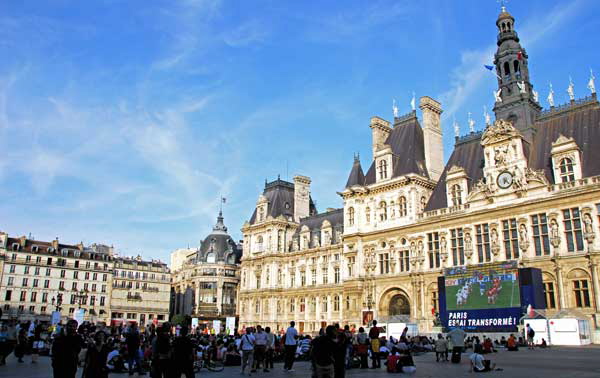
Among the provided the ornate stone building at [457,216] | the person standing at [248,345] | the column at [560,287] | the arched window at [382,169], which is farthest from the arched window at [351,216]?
the person standing at [248,345]

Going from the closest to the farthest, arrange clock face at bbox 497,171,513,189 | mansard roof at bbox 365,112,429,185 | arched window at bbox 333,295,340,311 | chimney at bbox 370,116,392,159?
clock face at bbox 497,171,513,189, mansard roof at bbox 365,112,429,185, chimney at bbox 370,116,392,159, arched window at bbox 333,295,340,311

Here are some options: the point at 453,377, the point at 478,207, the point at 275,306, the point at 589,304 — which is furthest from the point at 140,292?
the point at 453,377

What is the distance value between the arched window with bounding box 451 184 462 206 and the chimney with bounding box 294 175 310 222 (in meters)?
31.0

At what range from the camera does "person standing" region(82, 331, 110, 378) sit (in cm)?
1119

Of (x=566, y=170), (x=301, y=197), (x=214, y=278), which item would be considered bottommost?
(x=214, y=278)

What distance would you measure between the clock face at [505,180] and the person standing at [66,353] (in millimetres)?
38763

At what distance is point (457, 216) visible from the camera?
149 ft

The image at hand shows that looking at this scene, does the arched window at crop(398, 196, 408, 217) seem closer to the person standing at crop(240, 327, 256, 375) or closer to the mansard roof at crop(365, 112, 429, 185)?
the mansard roof at crop(365, 112, 429, 185)

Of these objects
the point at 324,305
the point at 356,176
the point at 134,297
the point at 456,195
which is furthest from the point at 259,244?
the point at 456,195

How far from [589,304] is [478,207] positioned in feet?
38.1

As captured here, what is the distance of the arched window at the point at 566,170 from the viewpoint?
39222 millimetres

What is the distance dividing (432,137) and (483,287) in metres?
19.9

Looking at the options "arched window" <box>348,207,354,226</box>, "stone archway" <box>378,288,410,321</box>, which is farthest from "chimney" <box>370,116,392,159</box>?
"stone archway" <box>378,288,410,321</box>

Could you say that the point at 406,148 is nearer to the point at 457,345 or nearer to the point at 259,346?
the point at 457,345
